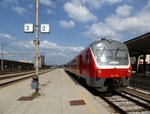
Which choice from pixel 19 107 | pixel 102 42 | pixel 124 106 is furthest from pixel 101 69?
pixel 19 107

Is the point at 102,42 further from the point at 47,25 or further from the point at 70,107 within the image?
the point at 70,107

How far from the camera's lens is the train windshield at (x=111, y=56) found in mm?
15953

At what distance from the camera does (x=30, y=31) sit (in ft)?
52.0

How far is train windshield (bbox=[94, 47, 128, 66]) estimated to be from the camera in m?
16.0

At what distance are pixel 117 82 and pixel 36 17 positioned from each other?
5579mm

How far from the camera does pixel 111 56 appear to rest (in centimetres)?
1617

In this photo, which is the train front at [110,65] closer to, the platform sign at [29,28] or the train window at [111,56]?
the train window at [111,56]

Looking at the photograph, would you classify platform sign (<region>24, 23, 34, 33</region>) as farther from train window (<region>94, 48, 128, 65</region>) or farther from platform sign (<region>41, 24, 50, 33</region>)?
train window (<region>94, 48, 128, 65</region>)

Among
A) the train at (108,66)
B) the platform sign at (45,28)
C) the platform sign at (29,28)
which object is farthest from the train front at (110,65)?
the platform sign at (29,28)

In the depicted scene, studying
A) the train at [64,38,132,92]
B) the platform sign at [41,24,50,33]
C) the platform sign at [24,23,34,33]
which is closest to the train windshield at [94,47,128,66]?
the train at [64,38,132,92]

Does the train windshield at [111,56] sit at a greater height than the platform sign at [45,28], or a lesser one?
lesser

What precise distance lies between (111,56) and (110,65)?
1.98ft

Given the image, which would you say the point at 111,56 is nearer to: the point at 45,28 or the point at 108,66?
the point at 108,66

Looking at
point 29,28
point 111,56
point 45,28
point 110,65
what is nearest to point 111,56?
point 111,56
